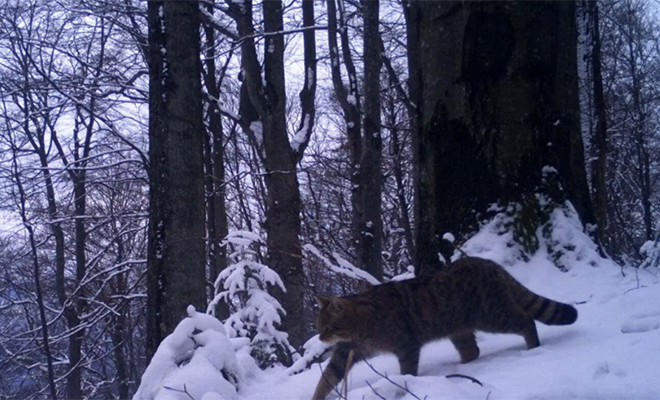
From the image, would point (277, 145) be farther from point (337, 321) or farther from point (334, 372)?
point (334, 372)

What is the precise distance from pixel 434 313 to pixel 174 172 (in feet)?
13.6

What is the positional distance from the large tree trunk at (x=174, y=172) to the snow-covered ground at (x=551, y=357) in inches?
114

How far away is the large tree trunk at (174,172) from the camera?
753 cm

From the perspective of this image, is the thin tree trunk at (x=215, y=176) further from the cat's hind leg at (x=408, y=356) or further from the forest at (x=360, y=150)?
the cat's hind leg at (x=408, y=356)

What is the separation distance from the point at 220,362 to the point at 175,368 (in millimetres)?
249

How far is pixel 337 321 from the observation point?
4711mm

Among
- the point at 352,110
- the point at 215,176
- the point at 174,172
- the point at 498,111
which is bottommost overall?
the point at 174,172

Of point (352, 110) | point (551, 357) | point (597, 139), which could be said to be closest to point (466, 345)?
point (551, 357)

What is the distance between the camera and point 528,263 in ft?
17.2

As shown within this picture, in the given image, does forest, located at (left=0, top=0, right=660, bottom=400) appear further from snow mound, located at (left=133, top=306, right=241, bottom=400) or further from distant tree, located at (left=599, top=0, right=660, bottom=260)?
distant tree, located at (left=599, top=0, right=660, bottom=260)

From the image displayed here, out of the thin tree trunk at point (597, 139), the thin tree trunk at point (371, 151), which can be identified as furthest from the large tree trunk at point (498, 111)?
the thin tree trunk at point (371, 151)

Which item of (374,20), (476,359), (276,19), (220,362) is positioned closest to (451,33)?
(476,359)

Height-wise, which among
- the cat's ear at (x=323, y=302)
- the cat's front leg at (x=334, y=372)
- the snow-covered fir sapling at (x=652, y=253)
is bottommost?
the cat's front leg at (x=334, y=372)

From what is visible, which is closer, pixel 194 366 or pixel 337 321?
pixel 194 366
